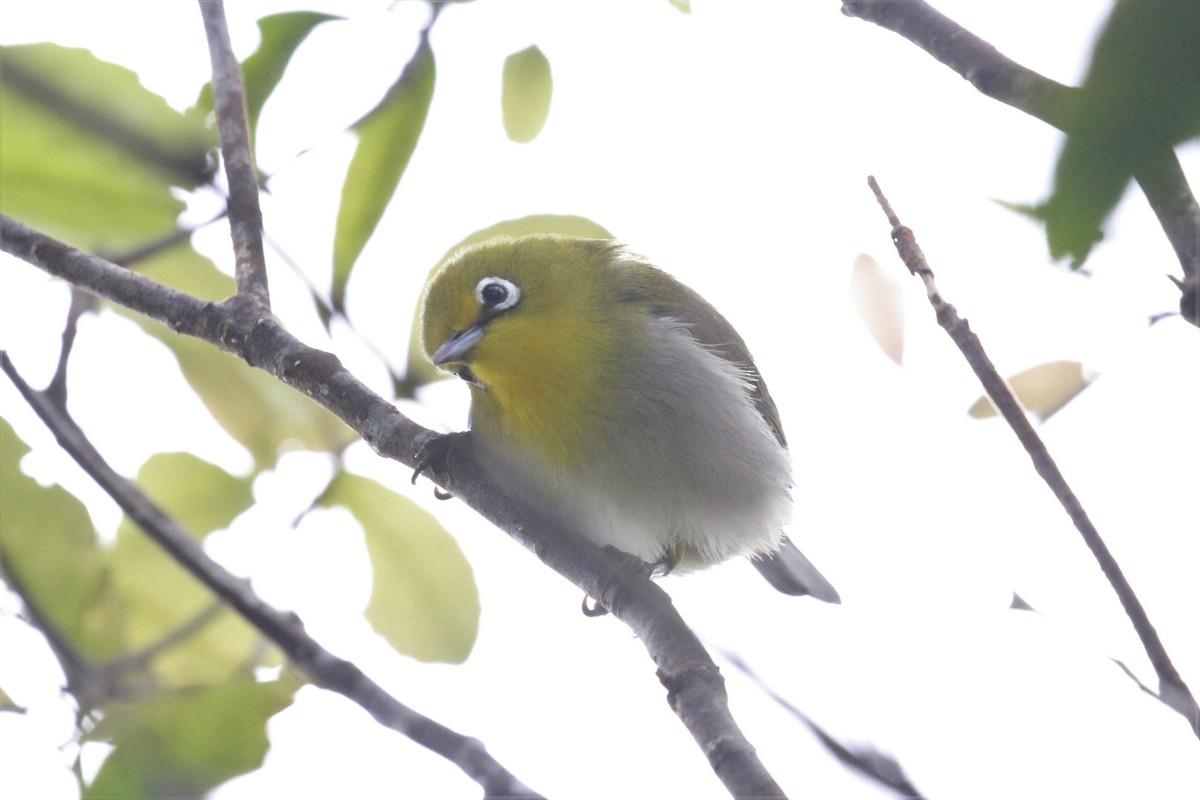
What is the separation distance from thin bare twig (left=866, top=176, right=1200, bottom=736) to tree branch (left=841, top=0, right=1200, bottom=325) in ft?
0.88

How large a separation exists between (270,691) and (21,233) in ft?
4.59

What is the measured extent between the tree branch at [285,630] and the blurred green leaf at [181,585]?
478 millimetres

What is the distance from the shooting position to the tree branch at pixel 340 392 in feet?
7.22

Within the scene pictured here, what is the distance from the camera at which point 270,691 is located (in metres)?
1.85

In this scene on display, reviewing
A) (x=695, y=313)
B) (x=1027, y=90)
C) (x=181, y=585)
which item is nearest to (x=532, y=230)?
(x=695, y=313)

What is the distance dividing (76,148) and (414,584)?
Result: 4.37ft

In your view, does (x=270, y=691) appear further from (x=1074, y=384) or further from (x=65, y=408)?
(x=1074, y=384)

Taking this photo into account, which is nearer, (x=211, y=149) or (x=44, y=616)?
(x=44, y=616)

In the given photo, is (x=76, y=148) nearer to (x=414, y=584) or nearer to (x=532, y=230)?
(x=532, y=230)

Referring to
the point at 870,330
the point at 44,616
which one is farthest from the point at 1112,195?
the point at 44,616

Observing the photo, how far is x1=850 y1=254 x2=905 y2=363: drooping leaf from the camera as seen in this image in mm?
2426

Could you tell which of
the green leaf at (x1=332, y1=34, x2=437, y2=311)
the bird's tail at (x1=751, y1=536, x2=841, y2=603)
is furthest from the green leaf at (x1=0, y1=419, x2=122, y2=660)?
the bird's tail at (x1=751, y1=536, x2=841, y2=603)

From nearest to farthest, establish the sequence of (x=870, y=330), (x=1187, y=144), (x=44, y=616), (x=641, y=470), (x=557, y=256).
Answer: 1. (x=1187, y=144)
2. (x=44, y=616)
3. (x=870, y=330)
4. (x=641, y=470)
5. (x=557, y=256)

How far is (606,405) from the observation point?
3.21m
